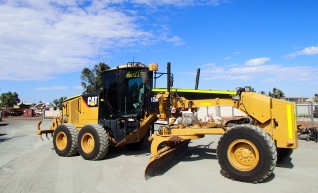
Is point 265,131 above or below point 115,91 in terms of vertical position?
below

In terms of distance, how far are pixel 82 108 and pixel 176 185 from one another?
5.77 m

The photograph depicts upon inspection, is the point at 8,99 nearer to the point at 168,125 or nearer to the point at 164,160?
the point at 168,125

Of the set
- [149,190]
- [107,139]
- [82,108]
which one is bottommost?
[149,190]

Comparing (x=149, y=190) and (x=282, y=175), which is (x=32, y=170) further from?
(x=282, y=175)

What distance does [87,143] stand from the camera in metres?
10.6

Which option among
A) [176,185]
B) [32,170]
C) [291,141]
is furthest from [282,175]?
[32,170]

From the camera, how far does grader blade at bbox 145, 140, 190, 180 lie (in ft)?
25.1

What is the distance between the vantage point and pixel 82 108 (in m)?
11.6

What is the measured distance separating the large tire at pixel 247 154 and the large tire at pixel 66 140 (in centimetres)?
538

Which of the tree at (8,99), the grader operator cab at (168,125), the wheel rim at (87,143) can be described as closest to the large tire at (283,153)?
the grader operator cab at (168,125)

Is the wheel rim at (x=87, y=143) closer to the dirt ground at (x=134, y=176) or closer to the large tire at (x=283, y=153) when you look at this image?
the dirt ground at (x=134, y=176)

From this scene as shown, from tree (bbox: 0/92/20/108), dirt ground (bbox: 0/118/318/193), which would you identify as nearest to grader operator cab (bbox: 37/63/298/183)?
dirt ground (bbox: 0/118/318/193)

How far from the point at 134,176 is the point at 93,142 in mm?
2925

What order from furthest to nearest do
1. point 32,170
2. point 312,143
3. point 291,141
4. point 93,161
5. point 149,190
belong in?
point 312,143 < point 93,161 < point 32,170 < point 291,141 < point 149,190
